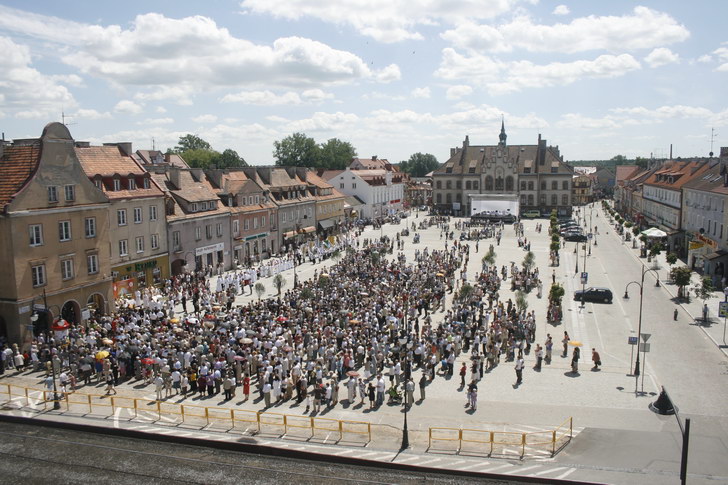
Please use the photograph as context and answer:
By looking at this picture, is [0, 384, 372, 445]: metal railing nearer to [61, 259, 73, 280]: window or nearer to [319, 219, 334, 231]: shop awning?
[61, 259, 73, 280]: window

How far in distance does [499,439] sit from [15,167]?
29.1 metres

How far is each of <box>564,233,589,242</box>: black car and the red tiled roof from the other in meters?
59.5

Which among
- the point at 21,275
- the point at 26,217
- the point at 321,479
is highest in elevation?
the point at 26,217

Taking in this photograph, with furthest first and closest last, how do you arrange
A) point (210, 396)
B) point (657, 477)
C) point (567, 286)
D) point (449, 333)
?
point (567, 286) → point (449, 333) → point (210, 396) → point (657, 477)

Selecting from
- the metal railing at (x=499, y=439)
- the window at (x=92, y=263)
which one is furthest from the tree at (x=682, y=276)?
the window at (x=92, y=263)

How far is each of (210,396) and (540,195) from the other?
333ft

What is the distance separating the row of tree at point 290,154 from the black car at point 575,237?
237 ft

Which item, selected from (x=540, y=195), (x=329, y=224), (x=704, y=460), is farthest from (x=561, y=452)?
(x=540, y=195)

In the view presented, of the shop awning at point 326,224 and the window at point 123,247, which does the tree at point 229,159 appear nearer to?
the shop awning at point 326,224

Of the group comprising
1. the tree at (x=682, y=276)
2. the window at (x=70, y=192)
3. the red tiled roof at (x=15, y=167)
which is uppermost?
the red tiled roof at (x=15, y=167)

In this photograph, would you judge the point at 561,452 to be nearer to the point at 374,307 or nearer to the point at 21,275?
the point at 374,307

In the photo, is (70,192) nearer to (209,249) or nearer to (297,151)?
(209,249)

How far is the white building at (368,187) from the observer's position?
102 metres

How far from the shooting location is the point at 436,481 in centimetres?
1788
